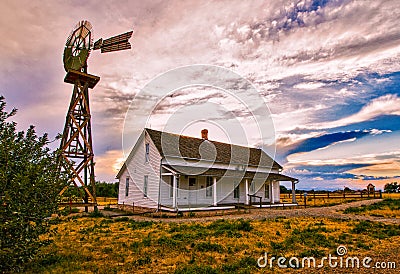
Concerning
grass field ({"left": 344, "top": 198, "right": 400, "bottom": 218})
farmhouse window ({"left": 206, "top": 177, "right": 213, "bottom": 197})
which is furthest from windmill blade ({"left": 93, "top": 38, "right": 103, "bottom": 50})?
grass field ({"left": 344, "top": 198, "right": 400, "bottom": 218})

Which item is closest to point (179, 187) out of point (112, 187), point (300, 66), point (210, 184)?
point (210, 184)

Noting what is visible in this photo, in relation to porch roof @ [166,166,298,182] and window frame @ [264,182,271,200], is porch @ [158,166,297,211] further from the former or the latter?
window frame @ [264,182,271,200]

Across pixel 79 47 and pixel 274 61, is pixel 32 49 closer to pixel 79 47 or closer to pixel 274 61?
pixel 79 47

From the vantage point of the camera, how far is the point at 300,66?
62.2 ft

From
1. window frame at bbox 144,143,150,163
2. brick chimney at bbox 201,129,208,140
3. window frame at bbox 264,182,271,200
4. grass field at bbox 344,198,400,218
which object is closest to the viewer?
grass field at bbox 344,198,400,218

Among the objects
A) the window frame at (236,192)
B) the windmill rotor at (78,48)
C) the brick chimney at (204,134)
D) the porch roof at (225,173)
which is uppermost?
the windmill rotor at (78,48)

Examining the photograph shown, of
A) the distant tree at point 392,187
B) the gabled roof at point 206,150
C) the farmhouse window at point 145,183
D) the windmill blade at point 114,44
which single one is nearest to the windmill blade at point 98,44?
the windmill blade at point 114,44

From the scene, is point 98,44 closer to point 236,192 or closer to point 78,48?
point 78,48

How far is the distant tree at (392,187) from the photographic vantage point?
65444mm

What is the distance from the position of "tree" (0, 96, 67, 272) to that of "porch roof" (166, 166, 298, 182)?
47.7ft

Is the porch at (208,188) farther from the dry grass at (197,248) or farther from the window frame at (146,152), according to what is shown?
the dry grass at (197,248)

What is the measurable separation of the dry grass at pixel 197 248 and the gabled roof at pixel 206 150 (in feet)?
37.3

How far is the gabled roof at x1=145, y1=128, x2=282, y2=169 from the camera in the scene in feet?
76.8

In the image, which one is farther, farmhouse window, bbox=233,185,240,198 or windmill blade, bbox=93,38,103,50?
farmhouse window, bbox=233,185,240,198
